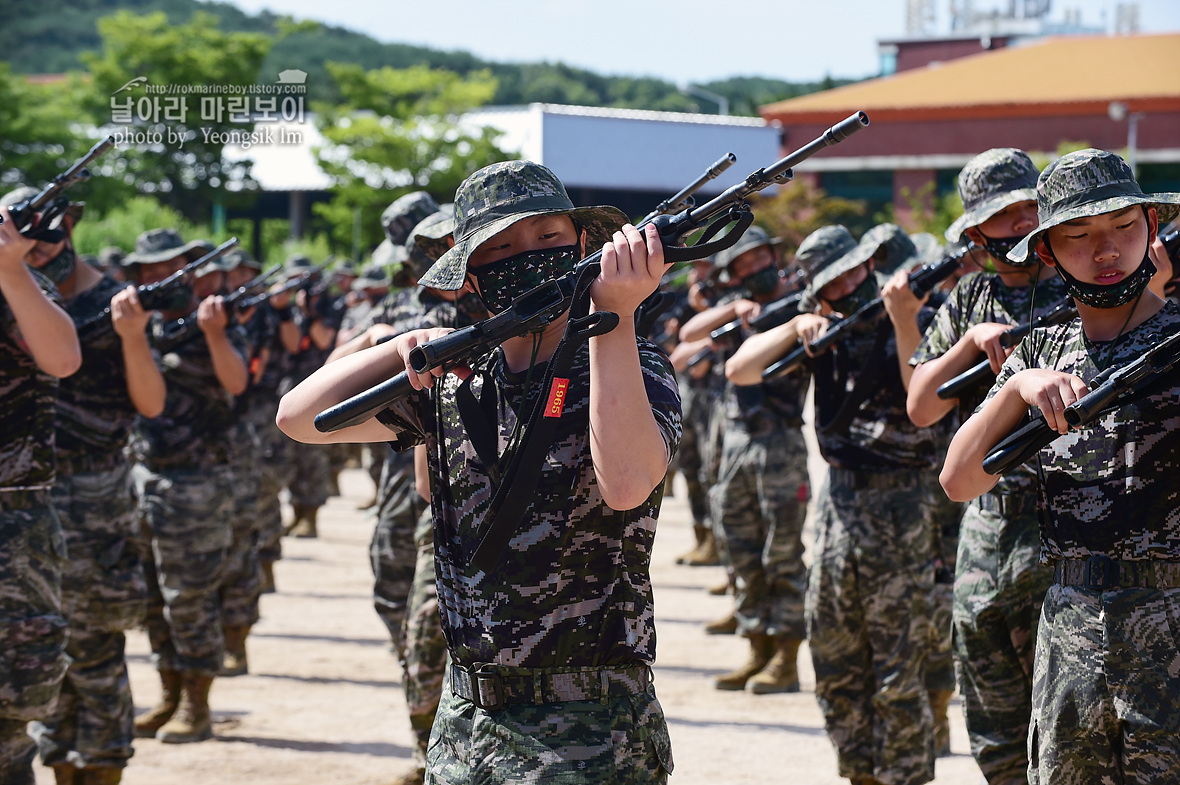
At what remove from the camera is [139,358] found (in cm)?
591

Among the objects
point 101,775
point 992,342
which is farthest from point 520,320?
point 101,775

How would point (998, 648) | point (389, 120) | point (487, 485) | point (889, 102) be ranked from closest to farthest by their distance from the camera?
point (487, 485), point (998, 648), point (389, 120), point (889, 102)

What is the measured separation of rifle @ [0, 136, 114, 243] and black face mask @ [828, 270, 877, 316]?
3394 millimetres

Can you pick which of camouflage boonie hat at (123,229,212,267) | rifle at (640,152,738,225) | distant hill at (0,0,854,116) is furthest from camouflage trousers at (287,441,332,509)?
distant hill at (0,0,854,116)

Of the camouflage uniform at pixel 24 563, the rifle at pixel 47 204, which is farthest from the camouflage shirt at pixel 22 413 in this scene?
the rifle at pixel 47 204

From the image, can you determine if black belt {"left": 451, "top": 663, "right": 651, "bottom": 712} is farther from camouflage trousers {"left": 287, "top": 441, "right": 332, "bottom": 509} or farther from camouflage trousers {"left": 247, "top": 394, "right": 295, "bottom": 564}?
camouflage trousers {"left": 287, "top": 441, "right": 332, "bottom": 509}

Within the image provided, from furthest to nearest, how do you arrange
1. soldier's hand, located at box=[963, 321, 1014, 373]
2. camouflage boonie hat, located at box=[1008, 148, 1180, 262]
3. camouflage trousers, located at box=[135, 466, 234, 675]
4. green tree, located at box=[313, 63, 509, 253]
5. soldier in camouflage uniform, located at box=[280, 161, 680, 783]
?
1. green tree, located at box=[313, 63, 509, 253]
2. camouflage trousers, located at box=[135, 466, 234, 675]
3. soldier's hand, located at box=[963, 321, 1014, 373]
4. camouflage boonie hat, located at box=[1008, 148, 1180, 262]
5. soldier in camouflage uniform, located at box=[280, 161, 680, 783]

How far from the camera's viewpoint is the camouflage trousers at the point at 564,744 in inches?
117

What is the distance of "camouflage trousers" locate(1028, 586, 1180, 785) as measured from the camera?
11.4 ft

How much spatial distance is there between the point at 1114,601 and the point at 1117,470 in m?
0.37

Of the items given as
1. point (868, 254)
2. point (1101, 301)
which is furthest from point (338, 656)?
point (1101, 301)

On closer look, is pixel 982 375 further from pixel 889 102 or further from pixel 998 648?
pixel 889 102

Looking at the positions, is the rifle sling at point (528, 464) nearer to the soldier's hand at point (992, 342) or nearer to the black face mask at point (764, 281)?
the soldier's hand at point (992, 342)

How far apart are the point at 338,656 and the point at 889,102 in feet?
148
